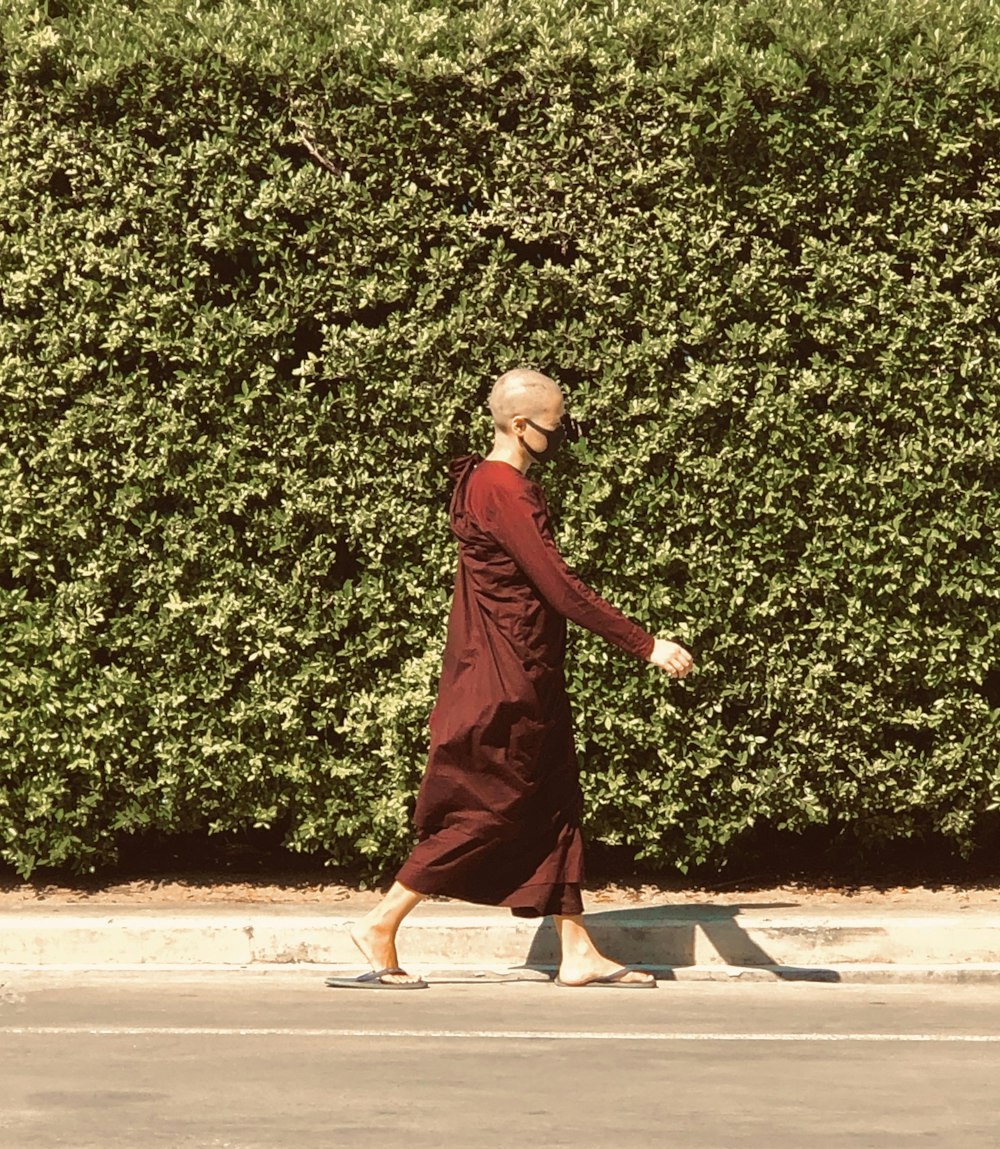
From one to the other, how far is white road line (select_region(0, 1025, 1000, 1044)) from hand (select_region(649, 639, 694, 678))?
1152 mm

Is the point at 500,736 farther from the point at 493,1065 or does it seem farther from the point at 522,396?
the point at 493,1065

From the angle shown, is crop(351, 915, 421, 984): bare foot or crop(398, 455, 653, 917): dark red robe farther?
crop(351, 915, 421, 984): bare foot

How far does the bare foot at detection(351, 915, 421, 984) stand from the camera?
7.38m

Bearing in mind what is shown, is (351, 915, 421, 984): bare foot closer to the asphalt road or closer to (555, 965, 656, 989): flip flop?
the asphalt road

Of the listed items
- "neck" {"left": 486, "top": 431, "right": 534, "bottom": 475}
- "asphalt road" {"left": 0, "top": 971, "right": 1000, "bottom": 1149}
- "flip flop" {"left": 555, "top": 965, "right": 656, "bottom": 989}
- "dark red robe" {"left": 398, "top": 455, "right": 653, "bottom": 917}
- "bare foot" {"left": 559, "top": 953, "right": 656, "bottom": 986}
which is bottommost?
"asphalt road" {"left": 0, "top": 971, "right": 1000, "bottom": 1149}

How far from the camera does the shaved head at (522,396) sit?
7277 mm

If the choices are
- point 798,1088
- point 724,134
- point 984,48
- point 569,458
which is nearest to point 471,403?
point 569,458

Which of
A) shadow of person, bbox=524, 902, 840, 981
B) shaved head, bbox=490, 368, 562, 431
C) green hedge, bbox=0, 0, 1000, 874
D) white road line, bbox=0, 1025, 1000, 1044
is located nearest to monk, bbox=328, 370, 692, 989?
shaved head, bbox=490, 368, 562, 431

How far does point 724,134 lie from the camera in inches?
315

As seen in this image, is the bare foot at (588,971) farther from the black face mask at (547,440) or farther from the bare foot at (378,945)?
the black face mask at (547,440)

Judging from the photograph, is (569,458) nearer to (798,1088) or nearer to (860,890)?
(860,890)

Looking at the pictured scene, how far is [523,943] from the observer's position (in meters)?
7.86

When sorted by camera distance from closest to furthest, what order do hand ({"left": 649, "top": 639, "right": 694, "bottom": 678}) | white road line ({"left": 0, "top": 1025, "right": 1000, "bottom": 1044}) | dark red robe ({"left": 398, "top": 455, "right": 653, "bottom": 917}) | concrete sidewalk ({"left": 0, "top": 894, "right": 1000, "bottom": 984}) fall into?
white road line ({"left": 0, "top": 1025, "right": 1000, "bottom": 1044}) < hand ({"left": 649, "top": 639, "right": 694, "bottom": 678}) < dark red robe ({"left": 398, "top": 455, "right": 653, "bottom": 917}) < concrete sidewalk ({"left": 0, "top": 894, "right": 1000, "bottom": 984})

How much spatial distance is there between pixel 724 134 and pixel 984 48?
1046 millimetres
